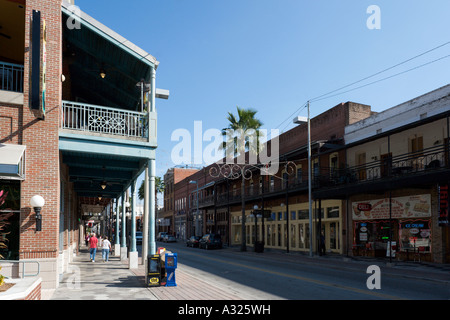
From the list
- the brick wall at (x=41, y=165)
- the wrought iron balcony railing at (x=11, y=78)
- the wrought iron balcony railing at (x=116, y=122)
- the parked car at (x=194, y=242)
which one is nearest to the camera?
the brick wall at (x=41, y=165)

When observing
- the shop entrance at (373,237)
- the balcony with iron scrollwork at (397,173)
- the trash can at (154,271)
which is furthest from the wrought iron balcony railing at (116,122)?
the shop entrance at (373,237)

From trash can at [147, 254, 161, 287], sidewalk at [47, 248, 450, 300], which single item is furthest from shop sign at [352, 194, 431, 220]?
trash can at [147, 254, 161, 287]

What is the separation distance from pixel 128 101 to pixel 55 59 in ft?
25.0

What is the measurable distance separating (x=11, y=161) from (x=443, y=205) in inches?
702

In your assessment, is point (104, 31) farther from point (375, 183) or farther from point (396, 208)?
point (396, 208)

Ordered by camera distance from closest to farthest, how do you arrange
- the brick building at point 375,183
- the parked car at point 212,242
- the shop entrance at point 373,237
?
the brick building at point 375,183 → the shop entrance at point 373,237 → the parked car at point 212,242

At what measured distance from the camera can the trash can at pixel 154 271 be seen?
12.8 m

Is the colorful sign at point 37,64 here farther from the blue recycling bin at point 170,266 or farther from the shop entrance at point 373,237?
the shop entrance at point 373,237

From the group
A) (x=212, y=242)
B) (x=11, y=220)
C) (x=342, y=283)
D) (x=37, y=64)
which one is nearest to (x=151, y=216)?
(x=11, y=220)

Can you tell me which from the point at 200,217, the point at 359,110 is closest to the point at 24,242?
the point at 359,110

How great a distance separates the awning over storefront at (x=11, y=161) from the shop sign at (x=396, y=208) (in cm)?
1585

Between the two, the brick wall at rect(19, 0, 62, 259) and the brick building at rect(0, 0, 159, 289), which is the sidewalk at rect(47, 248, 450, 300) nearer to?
the brick building at rect(0, 0, 159, 289)

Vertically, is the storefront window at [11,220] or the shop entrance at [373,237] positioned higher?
the storefront window at [11,220]

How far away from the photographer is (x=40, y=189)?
12266 mm
